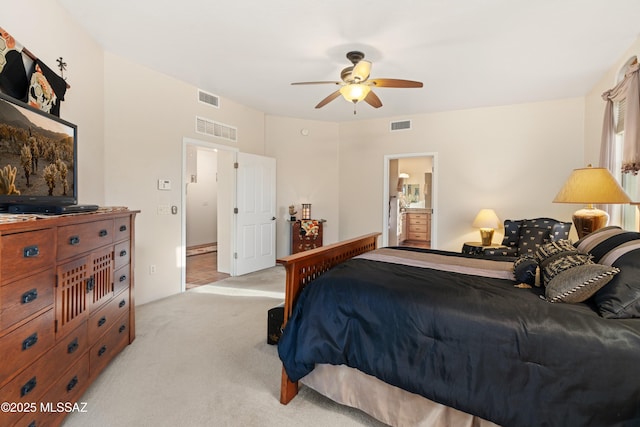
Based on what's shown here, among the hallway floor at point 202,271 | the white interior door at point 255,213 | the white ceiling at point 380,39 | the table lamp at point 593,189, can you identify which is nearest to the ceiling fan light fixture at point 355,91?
the white ceiling at point 380,39

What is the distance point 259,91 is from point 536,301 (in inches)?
159

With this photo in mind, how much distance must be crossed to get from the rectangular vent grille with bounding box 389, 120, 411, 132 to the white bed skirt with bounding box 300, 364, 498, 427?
458 cm

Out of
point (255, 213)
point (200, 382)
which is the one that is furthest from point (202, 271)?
point (200, 382)

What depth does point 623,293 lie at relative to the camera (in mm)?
1284

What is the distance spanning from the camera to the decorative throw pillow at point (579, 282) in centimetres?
134

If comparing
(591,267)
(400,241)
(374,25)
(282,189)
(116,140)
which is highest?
(374,25)

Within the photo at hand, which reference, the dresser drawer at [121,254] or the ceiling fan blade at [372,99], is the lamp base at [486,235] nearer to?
the ceiling fan blade at [372,99]

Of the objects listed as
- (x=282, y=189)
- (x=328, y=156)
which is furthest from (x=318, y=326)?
(x=328, y=156)

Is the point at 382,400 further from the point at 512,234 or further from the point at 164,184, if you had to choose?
the point at 512,234

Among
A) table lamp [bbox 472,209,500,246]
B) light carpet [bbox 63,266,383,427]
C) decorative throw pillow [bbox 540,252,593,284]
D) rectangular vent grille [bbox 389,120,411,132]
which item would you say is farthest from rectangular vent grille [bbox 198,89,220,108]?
decorative throw pillow [bbox 540,252,593,284]

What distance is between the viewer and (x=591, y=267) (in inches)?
55.3

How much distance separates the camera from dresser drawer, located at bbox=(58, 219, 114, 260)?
1591 millimetres

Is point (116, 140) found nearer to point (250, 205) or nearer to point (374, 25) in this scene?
point (250, 205)

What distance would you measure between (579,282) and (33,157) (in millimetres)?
2902
